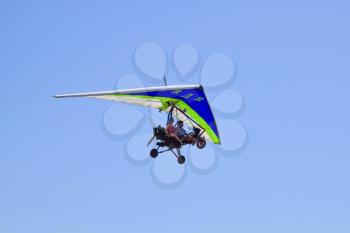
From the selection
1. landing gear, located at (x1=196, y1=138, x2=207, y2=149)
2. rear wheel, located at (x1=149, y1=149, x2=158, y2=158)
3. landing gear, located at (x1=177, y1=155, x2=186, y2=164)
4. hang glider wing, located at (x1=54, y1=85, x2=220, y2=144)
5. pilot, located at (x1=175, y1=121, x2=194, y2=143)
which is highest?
hang glider wing, located at (x1=54, y1=85, x2=220, y2=144)

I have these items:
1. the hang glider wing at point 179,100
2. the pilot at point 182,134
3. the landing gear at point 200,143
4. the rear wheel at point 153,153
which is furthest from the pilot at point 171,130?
the hang glider wing at point 179,100

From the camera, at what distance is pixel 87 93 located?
70.6 metres

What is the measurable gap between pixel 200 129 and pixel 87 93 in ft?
31.0

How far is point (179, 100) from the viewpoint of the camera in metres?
73.0

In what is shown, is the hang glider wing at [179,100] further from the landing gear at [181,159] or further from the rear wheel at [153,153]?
the rear wheel at [153,153]

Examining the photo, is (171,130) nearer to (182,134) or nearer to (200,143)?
(182,134)

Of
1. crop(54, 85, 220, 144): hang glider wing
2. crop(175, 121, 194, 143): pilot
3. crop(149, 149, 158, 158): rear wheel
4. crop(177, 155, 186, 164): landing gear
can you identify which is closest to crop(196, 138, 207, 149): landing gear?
crop(175, 121, 194, 143): pilot

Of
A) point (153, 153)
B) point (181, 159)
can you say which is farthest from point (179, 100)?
point (153, 153)

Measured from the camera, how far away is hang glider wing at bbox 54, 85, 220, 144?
70.4 m

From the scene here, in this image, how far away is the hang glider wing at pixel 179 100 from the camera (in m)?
70.4

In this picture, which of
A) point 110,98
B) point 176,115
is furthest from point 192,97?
point 110,98

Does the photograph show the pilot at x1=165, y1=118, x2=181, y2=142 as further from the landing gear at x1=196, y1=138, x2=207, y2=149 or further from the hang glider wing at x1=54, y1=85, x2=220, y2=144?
the hang glider wing at x1=54, y1=85, x2=220, y2=144

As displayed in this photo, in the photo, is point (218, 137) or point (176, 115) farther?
point (218, 137)

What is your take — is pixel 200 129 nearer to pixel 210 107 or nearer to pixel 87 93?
pixel 210 107
